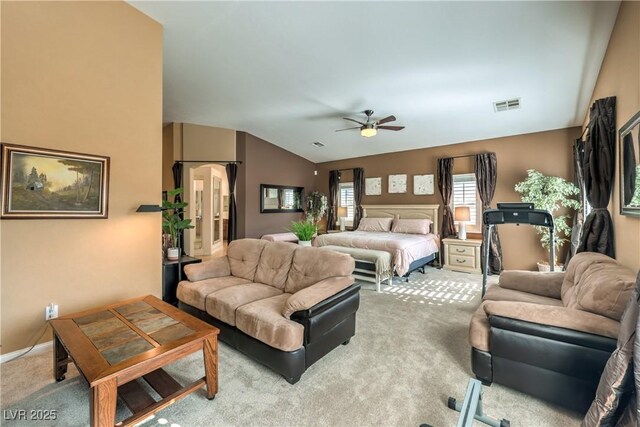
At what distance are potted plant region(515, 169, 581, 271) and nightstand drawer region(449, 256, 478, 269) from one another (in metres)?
A: 1.04

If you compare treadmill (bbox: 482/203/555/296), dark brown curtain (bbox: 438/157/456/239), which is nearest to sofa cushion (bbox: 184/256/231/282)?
treadmill (bbox: 482/203/555/296)

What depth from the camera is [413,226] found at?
19.6 ft

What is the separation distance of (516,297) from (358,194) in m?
5.24

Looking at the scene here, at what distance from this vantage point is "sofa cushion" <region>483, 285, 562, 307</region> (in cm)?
244

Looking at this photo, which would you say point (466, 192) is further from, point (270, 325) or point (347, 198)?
point (270, 325)

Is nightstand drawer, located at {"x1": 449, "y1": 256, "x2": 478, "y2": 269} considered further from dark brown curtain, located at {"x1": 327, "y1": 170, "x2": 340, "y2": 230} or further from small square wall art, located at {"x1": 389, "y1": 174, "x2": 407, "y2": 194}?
dark brown curtain, located at {"x1": 327, "y1": 170, "x2": 340, "y2": 230}

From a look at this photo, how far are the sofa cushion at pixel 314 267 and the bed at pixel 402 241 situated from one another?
6.32 ft

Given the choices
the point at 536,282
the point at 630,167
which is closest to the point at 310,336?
the point at 536,282

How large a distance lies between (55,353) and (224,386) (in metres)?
1.30

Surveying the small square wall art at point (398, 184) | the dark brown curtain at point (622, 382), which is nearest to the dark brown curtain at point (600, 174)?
the dark brown curtain at point (622, 382)

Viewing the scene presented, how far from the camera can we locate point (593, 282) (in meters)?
1.87

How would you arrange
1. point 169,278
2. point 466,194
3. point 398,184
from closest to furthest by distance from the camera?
point 169,278 < point 466,194 < point 398,184

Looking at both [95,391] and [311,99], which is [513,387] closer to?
[95,391]

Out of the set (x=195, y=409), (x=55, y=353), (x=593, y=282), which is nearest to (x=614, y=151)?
(x=593, y=282)
